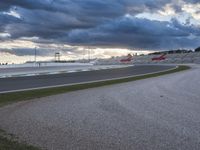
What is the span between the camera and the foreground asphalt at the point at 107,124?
24.5ft

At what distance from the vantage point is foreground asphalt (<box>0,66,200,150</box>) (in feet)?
24.5

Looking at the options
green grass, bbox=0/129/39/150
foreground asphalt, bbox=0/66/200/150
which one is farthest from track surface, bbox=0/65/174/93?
green grass, bbox=0/129/39/150

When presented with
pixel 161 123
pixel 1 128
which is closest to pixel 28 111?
pixel 1 128

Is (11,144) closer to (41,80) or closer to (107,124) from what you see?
Answer: (107,124)

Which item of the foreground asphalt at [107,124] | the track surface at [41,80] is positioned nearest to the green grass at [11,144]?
the foreground asphalt at [107,124]

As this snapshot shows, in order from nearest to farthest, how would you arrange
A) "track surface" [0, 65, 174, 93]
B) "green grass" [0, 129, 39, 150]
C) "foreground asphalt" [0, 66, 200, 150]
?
"green grass" [0, 129, 39, 150] < "foreground asphalt" [0, 66, 200, 150] < "track surface" [0, 65, 174, 93]

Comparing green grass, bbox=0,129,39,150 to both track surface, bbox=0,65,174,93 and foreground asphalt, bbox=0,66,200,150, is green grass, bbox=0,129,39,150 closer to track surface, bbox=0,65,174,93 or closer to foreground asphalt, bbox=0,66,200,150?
foreground asphalt, bbox=0,66,200,150

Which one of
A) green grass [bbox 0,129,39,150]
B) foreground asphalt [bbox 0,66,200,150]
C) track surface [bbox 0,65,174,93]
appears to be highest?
green grass [bbox 0,129,39,150]

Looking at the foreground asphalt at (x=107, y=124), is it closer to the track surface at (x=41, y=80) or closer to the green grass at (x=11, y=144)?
the green grass at (x=11, y=144)

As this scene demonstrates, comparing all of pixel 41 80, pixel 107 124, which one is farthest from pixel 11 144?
pixel 41 80

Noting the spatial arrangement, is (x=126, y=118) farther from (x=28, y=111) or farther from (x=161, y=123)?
(x=28, y=111)

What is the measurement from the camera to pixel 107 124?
9.43 meters

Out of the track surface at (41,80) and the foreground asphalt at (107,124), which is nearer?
the foreground asphalt at (107,124)

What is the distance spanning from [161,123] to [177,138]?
170 cm
